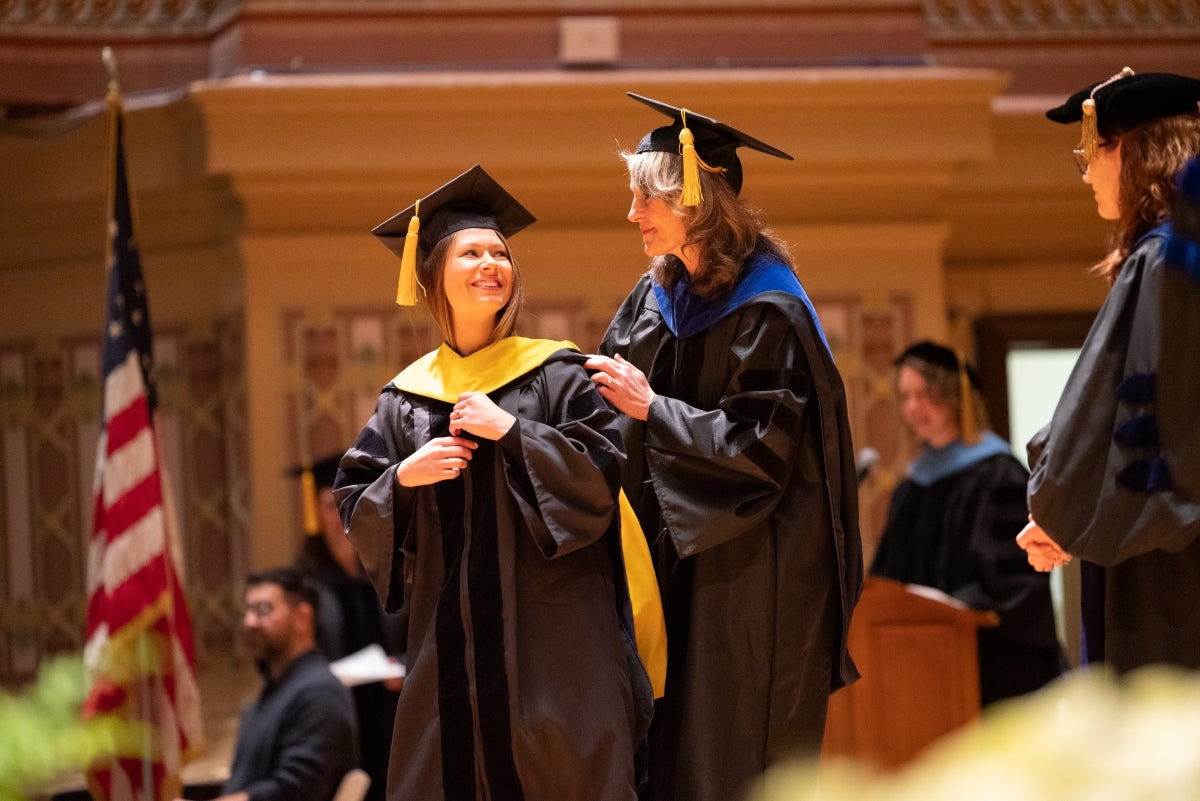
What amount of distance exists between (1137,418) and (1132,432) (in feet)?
0.11

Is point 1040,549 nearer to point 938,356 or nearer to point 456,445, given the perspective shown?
point 456,445

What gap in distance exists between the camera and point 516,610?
3.46 metres

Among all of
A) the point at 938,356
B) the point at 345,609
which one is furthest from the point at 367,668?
the point at 938,356

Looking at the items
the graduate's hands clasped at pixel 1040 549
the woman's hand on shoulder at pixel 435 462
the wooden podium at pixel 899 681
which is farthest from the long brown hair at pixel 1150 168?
the wooden podium at pixel 899 681

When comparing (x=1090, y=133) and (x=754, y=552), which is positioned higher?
(x=1090, y=133)

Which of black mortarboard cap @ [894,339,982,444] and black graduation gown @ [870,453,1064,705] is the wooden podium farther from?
black mortarboard cap @ [894,339,982,444]

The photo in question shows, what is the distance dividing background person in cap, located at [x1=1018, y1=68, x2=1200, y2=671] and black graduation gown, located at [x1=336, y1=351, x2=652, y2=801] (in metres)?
0.99

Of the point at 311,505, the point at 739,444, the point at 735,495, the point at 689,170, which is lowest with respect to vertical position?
the point at 311,505

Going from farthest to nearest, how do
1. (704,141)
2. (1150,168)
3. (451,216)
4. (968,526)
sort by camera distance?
(968,526) → (704,141) → (451,216) → (1150,168)

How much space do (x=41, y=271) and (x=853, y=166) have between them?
403cm

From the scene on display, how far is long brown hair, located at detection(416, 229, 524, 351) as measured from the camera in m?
3.68

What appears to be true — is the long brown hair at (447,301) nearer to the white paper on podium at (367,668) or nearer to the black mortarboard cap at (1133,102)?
the black mortarboard cap at (1133,102)

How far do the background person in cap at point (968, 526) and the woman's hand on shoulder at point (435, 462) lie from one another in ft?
9.40

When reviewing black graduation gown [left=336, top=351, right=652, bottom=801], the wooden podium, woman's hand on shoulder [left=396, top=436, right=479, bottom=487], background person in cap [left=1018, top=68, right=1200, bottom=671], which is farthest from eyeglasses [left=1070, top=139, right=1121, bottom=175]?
the wooden podium
